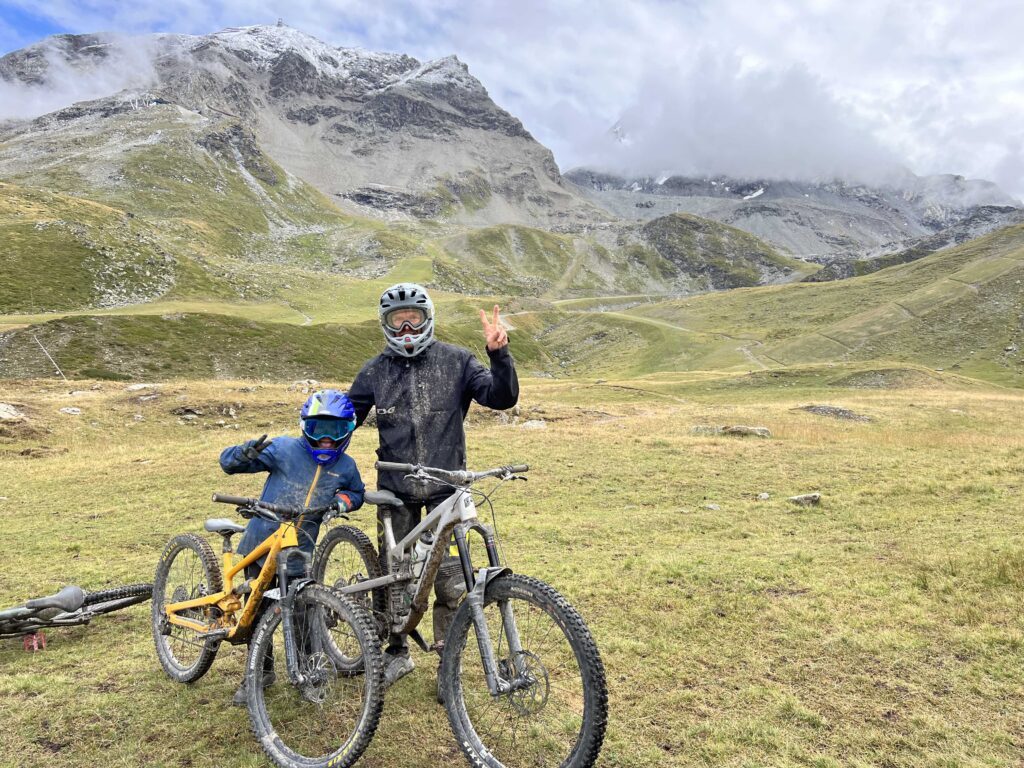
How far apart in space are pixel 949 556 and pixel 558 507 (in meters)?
9.16

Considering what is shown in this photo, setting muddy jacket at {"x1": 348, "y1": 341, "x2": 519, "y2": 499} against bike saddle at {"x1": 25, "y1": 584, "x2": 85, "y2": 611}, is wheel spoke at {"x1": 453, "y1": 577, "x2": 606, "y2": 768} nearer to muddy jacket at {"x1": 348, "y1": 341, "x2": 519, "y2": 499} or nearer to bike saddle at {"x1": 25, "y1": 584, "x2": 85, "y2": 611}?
→ muddy jacket at {"x1": 348, "y1": 341, "x2": 519, "y2": 499}

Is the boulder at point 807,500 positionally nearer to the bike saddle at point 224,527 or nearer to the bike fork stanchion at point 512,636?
the bike fork stanchion at point 512,636

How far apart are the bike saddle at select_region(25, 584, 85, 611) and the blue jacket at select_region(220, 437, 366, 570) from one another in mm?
3817

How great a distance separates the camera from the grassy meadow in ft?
18.4

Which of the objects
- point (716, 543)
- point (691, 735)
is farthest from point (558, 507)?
point (691, 735)

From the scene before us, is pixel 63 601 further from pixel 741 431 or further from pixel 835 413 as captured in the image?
pixel 835 413

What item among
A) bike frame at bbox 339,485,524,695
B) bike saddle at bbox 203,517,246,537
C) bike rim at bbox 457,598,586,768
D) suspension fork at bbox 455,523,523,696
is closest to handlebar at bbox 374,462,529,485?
bike frame at bbox 339,485,524,695

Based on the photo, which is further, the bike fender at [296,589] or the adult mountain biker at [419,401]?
the adult mountain biker at [419,401]

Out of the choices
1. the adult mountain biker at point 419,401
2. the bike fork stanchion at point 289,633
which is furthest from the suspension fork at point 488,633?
the bike fork stanchion at point 289,633

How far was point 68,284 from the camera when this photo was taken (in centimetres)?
8381

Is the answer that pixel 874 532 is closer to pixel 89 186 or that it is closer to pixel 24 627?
pixel 24 627

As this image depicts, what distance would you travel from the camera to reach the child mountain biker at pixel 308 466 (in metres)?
6.13

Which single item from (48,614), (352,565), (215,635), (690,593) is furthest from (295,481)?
(690,593)

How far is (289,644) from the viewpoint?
552 centimetres
